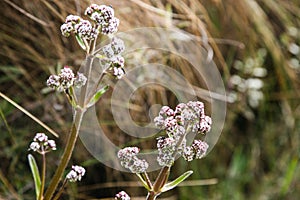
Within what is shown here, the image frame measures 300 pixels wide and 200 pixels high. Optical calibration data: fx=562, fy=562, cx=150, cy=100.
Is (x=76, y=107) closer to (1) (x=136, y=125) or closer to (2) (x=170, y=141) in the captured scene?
(2) (x=170, y=141)

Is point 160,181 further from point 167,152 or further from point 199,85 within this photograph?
point 199,85

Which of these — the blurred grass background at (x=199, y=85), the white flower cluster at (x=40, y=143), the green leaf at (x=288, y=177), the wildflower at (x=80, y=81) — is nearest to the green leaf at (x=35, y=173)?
the white flower cluster at (x=40, y=143)

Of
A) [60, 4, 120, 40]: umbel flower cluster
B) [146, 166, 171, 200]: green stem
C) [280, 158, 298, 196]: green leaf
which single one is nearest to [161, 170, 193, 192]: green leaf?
[146, 166, 171, 200]: green stem

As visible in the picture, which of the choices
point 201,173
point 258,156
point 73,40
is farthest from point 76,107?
point 258,156

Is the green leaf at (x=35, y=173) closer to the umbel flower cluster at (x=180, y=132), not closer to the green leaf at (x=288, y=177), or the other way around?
the umbel flower cluster at (x=180, y=132)

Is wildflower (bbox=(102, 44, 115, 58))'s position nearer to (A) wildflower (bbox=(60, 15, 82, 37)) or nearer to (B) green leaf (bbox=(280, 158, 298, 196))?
(A) wildflower (bbox=(60, 15, 82, 37))

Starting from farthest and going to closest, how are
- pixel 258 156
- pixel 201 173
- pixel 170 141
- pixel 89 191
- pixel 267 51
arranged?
pixel 267 51 < pixel 258 156 < pixel 201 173 < pixel 89 191 < pixel 170 141
